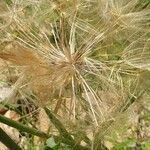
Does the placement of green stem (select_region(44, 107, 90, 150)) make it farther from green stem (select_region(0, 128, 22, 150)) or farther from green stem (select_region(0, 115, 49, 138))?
green stem (select_region(0, 128, 22, 150))

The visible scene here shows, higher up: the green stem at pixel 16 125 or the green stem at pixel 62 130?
the green stem at pixel 16 125

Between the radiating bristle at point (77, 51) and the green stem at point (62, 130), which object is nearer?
the radiating bristle at point (77, 51)

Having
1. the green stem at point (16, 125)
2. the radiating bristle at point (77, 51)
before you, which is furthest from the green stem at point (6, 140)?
the radiating bristle at point (77, 51)

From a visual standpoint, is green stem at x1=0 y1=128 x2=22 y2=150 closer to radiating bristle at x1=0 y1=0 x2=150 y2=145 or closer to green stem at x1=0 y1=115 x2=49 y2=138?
green stem at x1=0 y1=115 x2=49 y2=138

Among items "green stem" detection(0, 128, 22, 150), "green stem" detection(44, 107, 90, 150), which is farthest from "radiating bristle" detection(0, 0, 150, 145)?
"green stem" detection(0, 128, 22, 150)

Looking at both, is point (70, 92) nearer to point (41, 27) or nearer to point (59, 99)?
point (59, 99)

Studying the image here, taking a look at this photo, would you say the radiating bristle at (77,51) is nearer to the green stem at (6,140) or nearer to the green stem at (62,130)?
the green stem at (62,130)

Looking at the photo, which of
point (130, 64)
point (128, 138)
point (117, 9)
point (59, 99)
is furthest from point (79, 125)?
point (128, 138)

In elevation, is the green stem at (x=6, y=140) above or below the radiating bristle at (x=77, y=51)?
below

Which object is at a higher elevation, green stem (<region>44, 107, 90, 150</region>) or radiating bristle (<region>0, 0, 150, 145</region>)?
radiating bristle (<region>0, 0, 150, 145</region>)

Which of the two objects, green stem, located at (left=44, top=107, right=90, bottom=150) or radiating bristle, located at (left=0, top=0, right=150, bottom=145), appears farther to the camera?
green stem, located at (left=44, top=107, right=90, bottom=150)

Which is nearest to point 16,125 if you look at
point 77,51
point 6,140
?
point 6,140
